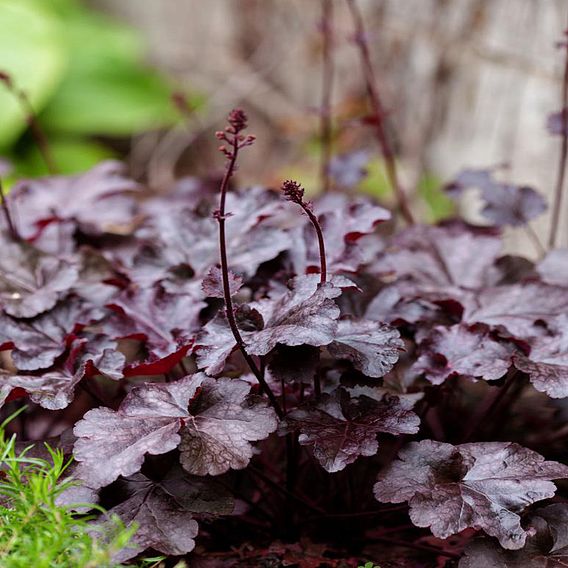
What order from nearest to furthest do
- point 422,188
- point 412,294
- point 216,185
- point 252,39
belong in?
1. point 412,294
2. point 216,185
3. point 422,188
4. point 252,39

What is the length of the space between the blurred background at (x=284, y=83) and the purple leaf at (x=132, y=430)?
1.03 metres

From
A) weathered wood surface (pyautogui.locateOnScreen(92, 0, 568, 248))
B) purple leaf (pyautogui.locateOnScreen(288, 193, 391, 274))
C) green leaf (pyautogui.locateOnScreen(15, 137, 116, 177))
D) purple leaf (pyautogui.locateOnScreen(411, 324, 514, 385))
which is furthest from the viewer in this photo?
green leaf (pyautogui.locateOnScreen(15, 137, 116, 177))

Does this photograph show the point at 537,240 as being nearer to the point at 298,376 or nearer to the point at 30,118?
the point at 298,376

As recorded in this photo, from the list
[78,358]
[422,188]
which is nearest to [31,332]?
[78,358]

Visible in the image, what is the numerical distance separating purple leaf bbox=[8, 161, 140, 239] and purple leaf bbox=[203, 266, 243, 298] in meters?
0.78

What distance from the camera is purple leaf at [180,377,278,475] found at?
1.04 meters

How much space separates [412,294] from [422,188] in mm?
1798

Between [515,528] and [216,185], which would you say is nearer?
[515,528]

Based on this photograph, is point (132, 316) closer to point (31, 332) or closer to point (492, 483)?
point (31, 332)

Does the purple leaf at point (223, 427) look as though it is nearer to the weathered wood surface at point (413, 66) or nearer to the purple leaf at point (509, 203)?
the purple leaf at point (509, 203)

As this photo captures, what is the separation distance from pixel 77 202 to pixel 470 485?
1.25 meters

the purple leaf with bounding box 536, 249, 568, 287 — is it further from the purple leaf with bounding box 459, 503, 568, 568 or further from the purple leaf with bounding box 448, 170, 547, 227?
the purple leaf with bounding box 459, 503, 568, 568

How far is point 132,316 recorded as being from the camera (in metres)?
1.39

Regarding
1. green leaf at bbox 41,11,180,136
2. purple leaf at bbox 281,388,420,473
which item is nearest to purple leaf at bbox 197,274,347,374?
purple leaf at bbox 281,388,420,473
